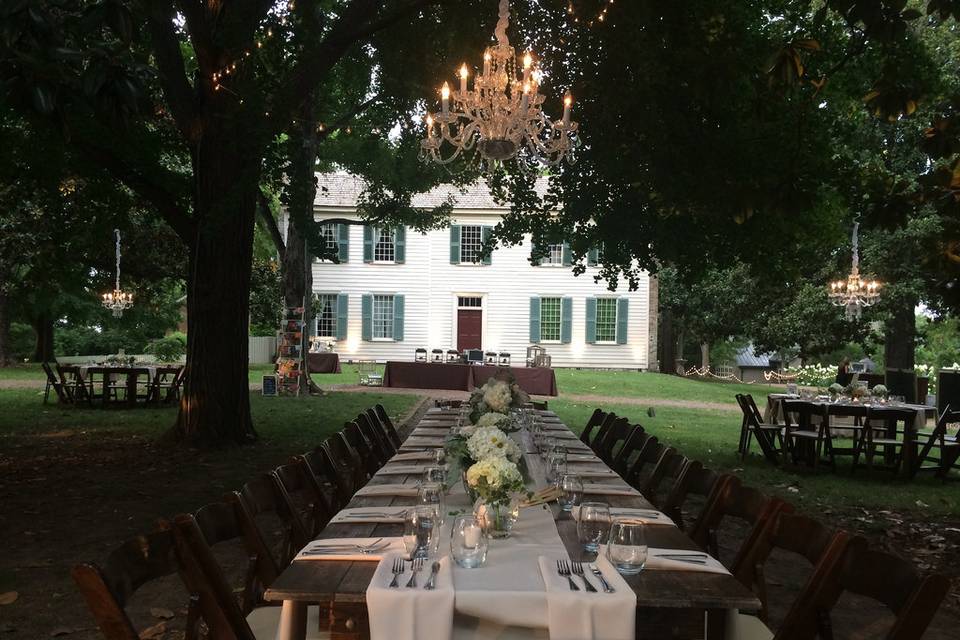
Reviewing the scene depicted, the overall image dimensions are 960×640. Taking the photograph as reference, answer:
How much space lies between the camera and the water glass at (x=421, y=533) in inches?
107

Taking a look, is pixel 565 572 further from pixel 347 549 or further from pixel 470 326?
pixel 470 326

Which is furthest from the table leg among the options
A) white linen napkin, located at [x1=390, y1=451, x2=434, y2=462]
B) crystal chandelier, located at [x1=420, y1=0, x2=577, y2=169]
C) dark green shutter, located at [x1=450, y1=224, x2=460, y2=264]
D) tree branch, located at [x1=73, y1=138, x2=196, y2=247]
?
dark green shutter, located at [x1=450, y1=224, x2=460, y2=264]

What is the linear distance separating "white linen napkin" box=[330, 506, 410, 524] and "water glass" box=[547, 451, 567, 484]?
0.87m

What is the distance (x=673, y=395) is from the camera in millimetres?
22578

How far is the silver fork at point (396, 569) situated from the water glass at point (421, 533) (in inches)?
2.4

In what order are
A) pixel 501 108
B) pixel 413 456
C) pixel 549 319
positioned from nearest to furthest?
pixel 413 456 < pixel 501 108 < pixel 549 319

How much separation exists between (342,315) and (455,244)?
17.2ft

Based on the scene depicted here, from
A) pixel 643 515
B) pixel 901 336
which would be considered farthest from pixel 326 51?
pixel 901 336

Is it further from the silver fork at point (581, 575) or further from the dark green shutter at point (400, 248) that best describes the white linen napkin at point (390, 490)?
the dark green shutter at point (400, 248)

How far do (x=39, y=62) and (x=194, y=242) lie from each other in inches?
302

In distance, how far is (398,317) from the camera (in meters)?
32.1

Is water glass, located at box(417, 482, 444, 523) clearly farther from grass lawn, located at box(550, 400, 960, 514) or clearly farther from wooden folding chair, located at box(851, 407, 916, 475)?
wooden folding chair, located at box(851, 407, 916, 475)

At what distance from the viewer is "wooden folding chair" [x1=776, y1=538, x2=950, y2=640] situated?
226 centimetres

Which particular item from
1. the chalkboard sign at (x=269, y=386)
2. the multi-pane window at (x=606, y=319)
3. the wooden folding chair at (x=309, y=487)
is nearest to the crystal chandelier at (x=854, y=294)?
the multi-pane window at (x=606, y=319)
